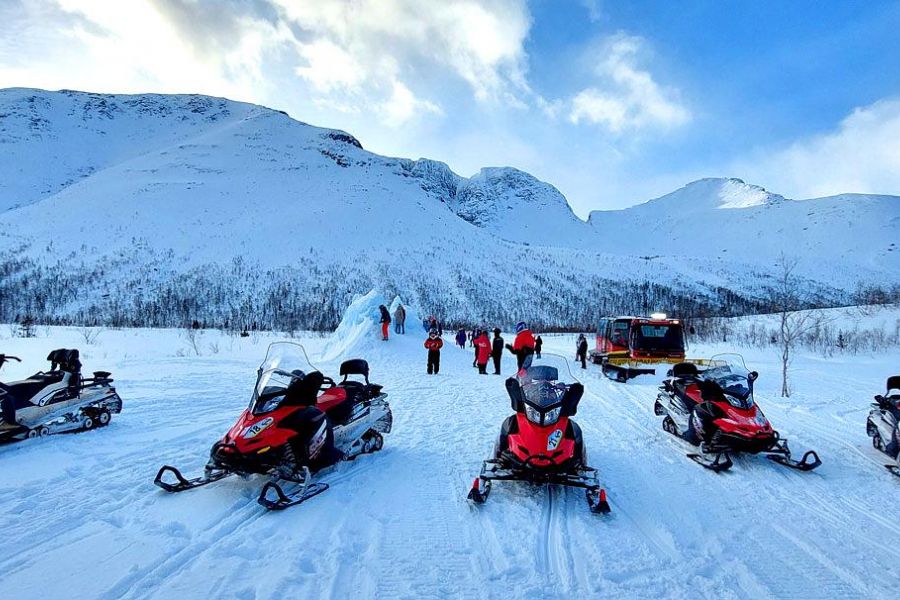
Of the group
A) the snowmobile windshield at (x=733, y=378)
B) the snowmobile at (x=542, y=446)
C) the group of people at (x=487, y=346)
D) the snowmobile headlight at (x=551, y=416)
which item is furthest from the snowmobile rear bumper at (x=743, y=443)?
the group of people at (x=487, y=346)

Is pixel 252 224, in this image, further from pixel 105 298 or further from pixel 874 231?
pixel 874 231

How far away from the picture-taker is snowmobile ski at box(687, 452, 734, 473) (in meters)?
5.69

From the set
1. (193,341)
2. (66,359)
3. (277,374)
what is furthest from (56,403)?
(193,341)

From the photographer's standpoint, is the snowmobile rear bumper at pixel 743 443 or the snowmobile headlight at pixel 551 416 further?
the snowmobile rear bumper at pixel 743 443

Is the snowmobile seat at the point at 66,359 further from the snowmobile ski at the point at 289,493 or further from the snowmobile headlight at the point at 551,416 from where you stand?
the snowmobile headlight at the point at 551,416

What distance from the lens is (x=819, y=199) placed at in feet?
570

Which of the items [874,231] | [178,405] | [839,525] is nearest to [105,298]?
[178,405]

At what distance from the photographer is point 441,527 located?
412cm

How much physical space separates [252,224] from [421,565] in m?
99.9

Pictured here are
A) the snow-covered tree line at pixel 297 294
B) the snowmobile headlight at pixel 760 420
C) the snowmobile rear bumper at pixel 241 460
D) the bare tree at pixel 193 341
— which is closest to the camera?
the snowmobile rear bumper at pixel 241 460

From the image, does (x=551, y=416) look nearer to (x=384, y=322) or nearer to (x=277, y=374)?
(x=277, y=374)

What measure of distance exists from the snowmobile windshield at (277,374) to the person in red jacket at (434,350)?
8.90m

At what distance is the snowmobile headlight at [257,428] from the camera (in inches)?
181

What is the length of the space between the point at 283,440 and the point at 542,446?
2.63 meters
